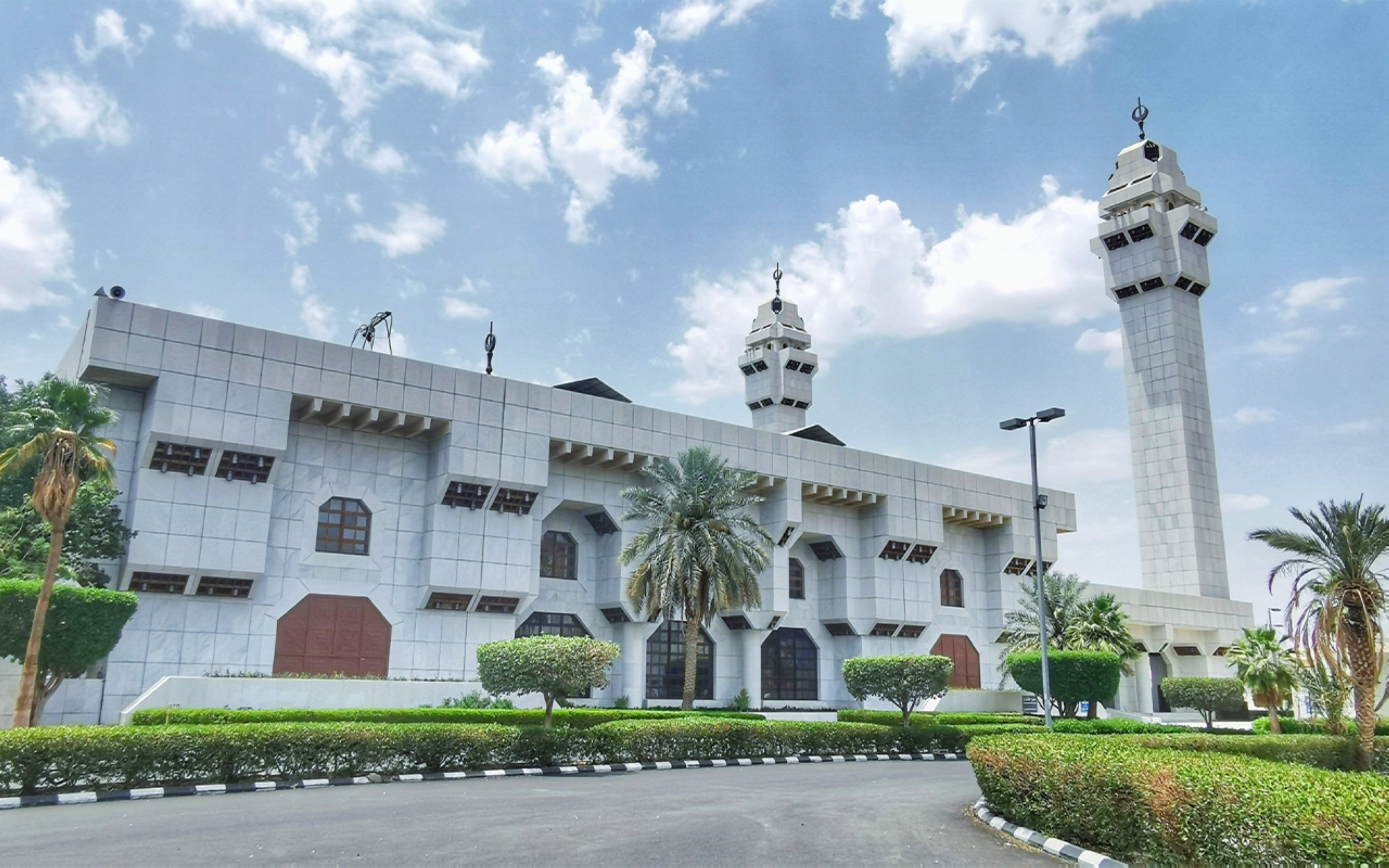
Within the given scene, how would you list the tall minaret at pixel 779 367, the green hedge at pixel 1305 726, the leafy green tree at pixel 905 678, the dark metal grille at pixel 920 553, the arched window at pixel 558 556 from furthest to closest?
1. the tall minaret at pixel 779 367
2. the dark metal grille at pixel 920 553
3. the arched window at pixel 558 556
4. the green hedge at pixel 1305 726
5. the leafy green tree at pixel 905 678

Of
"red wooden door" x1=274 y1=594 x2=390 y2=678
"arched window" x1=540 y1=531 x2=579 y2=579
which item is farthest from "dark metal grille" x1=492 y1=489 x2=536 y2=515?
"red wooden door" x1=274 y1=594 x2=390 y2=678

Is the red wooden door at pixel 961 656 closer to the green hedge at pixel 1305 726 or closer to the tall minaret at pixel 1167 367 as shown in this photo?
the green hedge at pixel 1305 726

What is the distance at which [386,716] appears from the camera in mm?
27422

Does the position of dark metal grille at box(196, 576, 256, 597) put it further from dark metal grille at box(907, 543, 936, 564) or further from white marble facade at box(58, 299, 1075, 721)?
dark metal grille at box(907, 543, 936, 564)

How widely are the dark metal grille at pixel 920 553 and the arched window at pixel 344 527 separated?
26.2 metres

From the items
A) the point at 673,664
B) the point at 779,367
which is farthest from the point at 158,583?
the point at 779,367

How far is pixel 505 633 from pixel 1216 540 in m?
45.9

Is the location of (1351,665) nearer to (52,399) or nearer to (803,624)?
(803,624)

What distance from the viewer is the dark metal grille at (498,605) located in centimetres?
3475

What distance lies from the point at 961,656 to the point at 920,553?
20.4 feet

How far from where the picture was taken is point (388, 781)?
20.4 meters

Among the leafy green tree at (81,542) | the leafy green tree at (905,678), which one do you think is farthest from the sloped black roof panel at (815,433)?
the leafy green tree at (81,542)

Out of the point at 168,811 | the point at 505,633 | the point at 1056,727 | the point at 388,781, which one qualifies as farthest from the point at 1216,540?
the point at 168,811

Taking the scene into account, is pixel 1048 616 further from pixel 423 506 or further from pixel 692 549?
pixel 423 506
